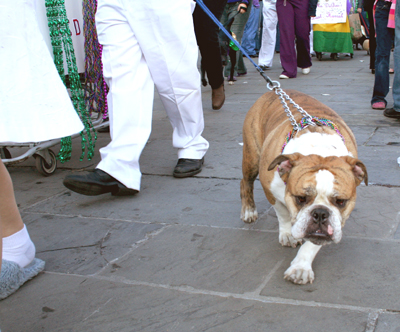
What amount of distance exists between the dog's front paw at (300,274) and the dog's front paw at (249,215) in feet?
2.32

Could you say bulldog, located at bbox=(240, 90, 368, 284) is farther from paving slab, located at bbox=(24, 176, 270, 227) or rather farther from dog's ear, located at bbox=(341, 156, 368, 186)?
paving slab, located at bbox=(24, 176, 270, 227)

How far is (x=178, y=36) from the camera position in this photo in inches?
137

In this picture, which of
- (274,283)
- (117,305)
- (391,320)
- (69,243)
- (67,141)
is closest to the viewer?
(391,320)

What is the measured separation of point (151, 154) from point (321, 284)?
2.59 meters

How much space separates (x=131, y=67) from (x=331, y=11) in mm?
9195

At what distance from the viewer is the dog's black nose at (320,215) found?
212cm

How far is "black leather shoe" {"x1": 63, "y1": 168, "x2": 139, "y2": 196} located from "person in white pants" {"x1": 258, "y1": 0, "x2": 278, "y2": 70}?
25.8ft

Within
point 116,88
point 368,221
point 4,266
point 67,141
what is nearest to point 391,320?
point 368,221

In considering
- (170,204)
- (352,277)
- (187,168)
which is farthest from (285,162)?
(187,168)

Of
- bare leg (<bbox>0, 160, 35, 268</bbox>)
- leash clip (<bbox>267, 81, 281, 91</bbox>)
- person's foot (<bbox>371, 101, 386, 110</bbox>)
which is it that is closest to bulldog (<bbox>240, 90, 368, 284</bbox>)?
leash clip (<bbox>267, 81, 281, 91</bbox>)

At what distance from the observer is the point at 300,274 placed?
2213mm

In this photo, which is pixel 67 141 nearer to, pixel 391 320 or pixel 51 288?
pixel 51 288

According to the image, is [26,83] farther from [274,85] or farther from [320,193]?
[320,193]

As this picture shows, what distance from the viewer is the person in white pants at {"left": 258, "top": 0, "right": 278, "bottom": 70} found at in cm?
1070
